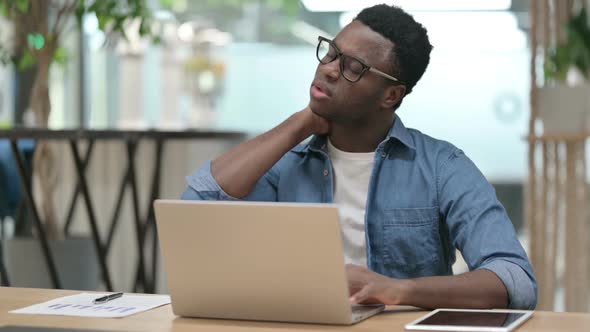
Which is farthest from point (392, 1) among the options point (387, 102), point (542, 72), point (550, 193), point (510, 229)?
point (550, 193)

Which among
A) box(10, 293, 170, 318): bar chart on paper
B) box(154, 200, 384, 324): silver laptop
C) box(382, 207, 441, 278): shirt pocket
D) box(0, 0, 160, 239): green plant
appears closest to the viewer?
box(154, 200, 384, 324): silver laptop

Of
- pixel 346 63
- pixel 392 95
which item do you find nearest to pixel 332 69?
pixel 346 63

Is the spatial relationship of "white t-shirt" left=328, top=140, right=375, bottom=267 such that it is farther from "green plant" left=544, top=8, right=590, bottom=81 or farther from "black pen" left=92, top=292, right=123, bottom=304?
"green plant" left=544, top=8, right=590, bottom=81

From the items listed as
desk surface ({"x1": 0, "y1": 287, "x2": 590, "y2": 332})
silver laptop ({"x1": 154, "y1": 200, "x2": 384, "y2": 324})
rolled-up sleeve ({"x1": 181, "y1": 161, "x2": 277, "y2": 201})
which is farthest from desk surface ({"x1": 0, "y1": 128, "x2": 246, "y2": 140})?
silver laptop ({"x1": 154, "y1": 200, "x2": 384, "y2": 324})

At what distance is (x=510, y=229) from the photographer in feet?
6.46

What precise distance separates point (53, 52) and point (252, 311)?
2382mm

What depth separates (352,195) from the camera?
2.19 metres

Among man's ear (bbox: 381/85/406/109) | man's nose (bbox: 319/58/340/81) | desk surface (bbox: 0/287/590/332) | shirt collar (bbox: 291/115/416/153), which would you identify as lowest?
desk surface (bbox: 0/287/590/332)

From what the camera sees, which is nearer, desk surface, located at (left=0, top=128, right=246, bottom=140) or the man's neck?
the man's neck

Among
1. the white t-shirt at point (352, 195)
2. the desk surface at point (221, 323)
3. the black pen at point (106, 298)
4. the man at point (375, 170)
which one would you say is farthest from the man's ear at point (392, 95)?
the black pen at point (106, 298)

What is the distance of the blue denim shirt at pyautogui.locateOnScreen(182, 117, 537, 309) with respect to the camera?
2.00m

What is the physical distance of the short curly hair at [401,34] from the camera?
2.12 metres

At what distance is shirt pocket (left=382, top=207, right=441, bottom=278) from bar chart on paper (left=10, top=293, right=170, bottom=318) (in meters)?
0.51

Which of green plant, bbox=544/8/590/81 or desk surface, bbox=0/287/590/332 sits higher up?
green plant, bbox=544/8/590/81
